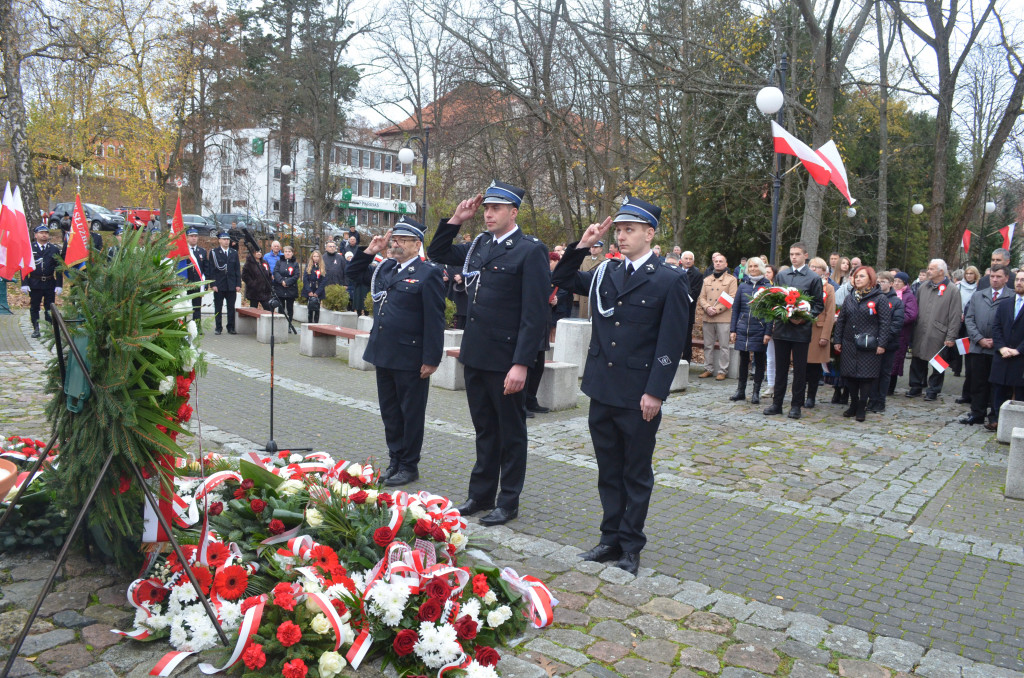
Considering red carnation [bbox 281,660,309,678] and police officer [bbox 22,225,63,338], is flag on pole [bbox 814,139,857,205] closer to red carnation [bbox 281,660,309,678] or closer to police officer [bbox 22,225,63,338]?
red carnation [bbox 281,660,309,678]

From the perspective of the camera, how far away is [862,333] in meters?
10.1

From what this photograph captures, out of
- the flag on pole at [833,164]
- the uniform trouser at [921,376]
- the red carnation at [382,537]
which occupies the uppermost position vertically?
the flag on pole at [833,164]

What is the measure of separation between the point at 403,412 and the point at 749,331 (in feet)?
19.4

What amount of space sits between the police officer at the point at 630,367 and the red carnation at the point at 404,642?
1.66m

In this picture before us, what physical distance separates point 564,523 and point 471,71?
21075 mm

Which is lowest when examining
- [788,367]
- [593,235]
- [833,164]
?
[788,367]

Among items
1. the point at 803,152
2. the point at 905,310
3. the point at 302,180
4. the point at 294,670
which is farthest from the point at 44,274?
the point at 302,180

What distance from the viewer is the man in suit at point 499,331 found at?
5566mm

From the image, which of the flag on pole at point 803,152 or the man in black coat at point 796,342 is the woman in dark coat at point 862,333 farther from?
the flag on pole at point 803,152

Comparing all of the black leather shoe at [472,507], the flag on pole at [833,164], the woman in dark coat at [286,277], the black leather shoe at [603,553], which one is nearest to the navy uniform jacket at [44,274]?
the woman in dark coat at [286,277]

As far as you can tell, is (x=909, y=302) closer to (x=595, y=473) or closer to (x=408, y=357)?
(x=595, y=473)

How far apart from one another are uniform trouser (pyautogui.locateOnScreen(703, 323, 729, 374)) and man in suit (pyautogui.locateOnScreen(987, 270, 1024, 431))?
12.6 feet

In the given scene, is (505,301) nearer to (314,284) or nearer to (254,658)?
(254,658)

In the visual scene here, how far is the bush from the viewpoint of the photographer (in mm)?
15938
